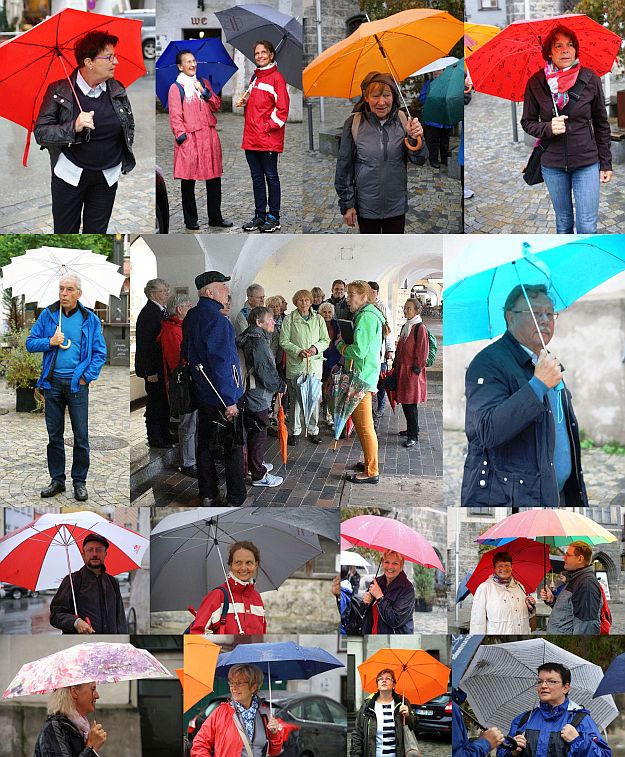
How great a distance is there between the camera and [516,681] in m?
8.34

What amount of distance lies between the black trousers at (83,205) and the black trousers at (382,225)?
7.11 feet

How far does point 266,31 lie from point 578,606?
5485 millimetres

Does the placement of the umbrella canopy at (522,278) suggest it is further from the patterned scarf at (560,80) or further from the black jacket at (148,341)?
the black jacket at (148,341)

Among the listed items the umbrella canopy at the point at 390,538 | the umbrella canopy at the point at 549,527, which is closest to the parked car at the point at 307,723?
the umbrella canopy at the point at 390,538

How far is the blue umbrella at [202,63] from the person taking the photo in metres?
8.65

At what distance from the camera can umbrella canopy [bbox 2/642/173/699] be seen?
6762 mm

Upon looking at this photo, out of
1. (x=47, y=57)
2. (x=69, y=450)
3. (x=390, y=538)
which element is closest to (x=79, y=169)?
(x=47, y=57)

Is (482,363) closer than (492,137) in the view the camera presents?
Yes

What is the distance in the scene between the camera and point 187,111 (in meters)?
8.68

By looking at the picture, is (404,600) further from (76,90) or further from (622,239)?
(76,90)

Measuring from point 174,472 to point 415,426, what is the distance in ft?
6.87

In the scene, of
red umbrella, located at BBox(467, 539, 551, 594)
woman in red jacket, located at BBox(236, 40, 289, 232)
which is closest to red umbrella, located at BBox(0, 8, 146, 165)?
woman in red jacket, located at BBox(236, 40, 289, 232)

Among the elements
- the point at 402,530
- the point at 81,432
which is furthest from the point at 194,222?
the point at 402,530

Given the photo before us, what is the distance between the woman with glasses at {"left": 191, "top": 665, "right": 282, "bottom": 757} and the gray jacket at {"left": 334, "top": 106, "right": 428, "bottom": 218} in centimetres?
392
